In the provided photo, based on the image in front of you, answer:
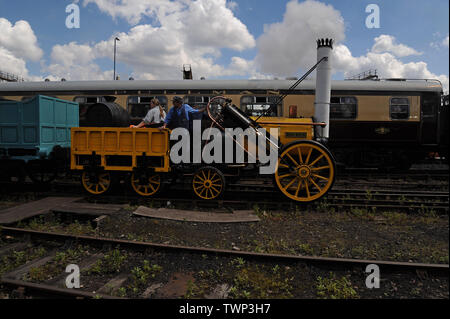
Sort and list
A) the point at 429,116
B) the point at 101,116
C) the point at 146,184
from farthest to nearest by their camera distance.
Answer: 1. the point at 429,116
2. the point at 101,116
3. the point at 146,184

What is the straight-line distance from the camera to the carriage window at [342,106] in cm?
1057

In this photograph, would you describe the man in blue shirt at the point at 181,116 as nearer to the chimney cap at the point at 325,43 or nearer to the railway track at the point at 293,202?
the railway track at the point at 293,202

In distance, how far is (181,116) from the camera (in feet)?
21.8

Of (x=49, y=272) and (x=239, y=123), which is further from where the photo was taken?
(x=239, y=123)

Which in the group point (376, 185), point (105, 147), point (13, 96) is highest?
point (13, 96)

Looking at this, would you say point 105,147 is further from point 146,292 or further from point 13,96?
point 13,96

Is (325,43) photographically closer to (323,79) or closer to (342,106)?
(323,79)

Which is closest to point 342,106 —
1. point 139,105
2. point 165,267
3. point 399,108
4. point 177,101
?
point 399,108

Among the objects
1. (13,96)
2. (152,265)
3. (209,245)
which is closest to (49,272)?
(152,265)

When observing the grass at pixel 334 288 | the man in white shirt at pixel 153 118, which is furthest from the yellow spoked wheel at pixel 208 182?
→ the grass at pixel 334 288

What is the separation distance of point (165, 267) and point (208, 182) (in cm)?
289

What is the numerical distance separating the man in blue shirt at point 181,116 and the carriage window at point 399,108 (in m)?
7.79
